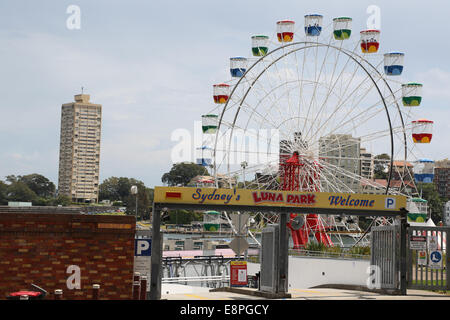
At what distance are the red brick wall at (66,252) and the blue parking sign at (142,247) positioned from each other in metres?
1.34

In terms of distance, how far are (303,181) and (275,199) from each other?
21.1m

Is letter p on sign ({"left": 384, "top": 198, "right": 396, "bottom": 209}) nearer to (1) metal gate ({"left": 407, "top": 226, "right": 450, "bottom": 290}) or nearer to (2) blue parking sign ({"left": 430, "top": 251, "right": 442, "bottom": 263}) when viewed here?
(1) metal gate ({"left": 407, "top": 226, "right": 450, "bottom": 290})

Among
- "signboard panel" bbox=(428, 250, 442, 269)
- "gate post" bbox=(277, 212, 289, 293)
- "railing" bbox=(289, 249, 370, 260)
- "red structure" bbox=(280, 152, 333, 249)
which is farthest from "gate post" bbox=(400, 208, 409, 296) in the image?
"red structure" bbox=(280, 152, 333, 249)

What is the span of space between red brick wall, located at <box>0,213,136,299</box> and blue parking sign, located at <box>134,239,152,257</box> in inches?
52.9

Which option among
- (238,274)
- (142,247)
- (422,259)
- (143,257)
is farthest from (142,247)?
(422,259)

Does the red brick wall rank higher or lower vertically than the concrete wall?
higher

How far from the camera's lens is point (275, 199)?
22.7 meters

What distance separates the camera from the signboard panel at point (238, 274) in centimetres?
2638

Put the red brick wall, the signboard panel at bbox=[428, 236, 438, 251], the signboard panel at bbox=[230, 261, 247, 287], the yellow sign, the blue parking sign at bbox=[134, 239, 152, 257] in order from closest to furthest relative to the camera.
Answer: the red brick wall
the blue parking sign at bbox=[134, 239, 152, 257]
the yellow sign
the signboard panel at bbox=[428, 236, 438, 251]
the signboard panel at bbox=[230, 261, 247, 287]

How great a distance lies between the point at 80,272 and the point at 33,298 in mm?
3252

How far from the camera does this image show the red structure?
43.0 meters

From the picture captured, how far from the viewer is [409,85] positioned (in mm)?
45219

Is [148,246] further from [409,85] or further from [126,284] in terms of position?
[409,85]

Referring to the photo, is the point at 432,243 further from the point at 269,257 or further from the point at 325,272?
the point at 325,272
